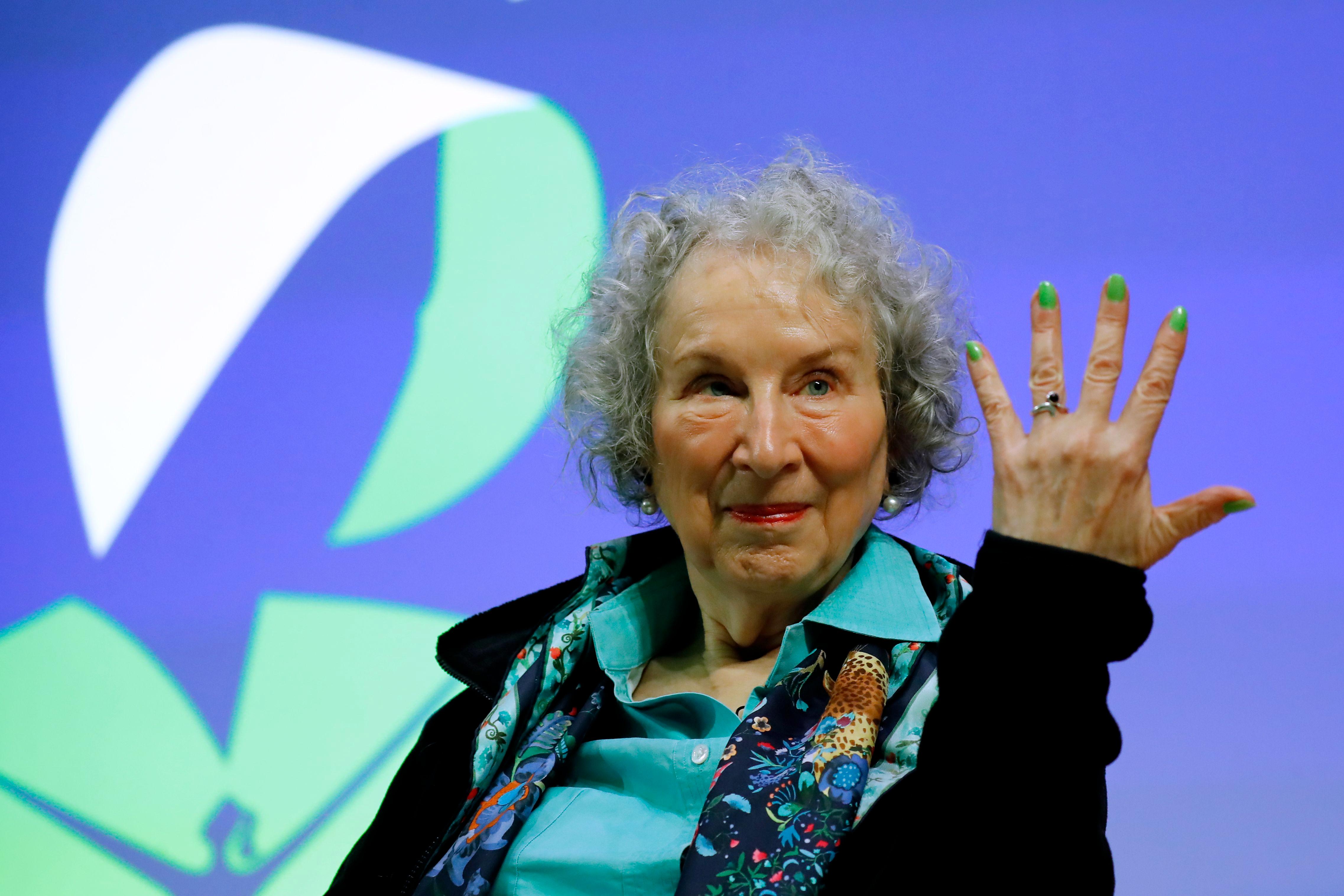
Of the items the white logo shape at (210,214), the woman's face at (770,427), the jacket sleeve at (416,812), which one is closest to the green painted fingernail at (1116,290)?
the woman's face at (770,427)

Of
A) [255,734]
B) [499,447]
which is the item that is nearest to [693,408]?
[499,447]

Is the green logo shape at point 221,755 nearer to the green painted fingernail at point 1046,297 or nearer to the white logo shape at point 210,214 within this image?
the white logo shape at point 210,214

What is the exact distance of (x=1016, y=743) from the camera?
2.92ft

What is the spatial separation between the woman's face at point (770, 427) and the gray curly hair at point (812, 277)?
0.05 meters

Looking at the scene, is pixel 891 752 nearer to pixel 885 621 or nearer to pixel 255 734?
pixel 885 621

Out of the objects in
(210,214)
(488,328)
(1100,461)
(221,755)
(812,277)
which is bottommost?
(221,755)

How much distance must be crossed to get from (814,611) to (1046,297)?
1.57 feet

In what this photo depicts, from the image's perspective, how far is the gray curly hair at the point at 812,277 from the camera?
1.35 meters

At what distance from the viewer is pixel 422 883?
4.26 ft

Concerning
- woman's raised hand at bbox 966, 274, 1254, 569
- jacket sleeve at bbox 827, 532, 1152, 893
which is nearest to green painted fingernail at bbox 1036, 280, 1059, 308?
woman's raised hand at bbox 966, 274, 1254, 569

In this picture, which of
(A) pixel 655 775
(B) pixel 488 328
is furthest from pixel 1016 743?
(B) pixel 488 328

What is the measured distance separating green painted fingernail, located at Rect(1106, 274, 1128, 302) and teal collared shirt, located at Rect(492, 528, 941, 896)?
1.46ft

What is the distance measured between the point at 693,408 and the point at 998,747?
0.57 meters

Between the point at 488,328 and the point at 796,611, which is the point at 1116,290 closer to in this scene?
the point at 796,611
